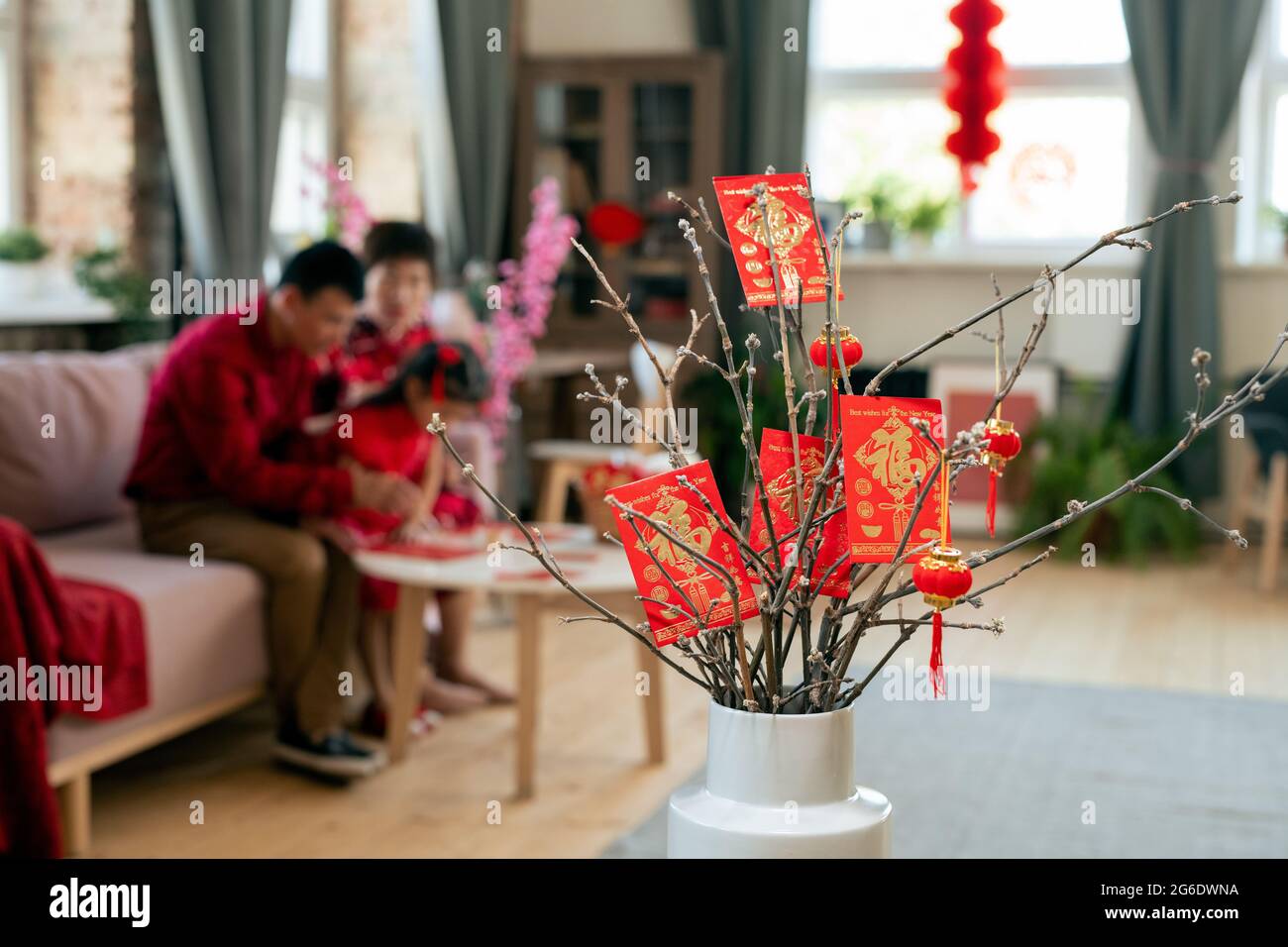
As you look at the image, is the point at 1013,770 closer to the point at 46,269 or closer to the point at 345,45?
the point at 46,269

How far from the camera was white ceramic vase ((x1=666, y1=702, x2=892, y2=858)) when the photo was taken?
31.8 inches

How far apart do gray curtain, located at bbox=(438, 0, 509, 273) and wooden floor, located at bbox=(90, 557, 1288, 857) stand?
252 centimetres

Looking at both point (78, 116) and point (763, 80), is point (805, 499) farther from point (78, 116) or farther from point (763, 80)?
point (763, 80)

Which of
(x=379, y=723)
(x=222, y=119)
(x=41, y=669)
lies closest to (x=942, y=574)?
(x=41, y=669)

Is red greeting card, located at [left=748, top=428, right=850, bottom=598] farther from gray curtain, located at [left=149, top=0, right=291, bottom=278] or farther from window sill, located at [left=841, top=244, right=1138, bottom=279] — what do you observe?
window sill, located at [left=841, top=244, right=1138, bottom=279]

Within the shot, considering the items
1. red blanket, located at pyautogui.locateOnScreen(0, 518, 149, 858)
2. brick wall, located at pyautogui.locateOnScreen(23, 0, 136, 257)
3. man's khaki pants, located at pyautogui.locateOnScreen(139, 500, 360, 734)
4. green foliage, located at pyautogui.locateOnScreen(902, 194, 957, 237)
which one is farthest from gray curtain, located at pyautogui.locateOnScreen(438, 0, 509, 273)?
red blanket, located at pyautogui.locateOnScreen(0, 518, 149, 858)

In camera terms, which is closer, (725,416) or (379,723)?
(379,723)

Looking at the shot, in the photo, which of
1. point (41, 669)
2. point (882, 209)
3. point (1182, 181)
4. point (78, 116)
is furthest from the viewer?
point (882, 209)

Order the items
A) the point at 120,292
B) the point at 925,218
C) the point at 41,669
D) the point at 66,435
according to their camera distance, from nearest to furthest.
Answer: the point at 41,669, the point at 66,435, the point at 120,292, the point at 925,218

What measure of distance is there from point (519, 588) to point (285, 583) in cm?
58

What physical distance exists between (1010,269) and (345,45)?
3.08m

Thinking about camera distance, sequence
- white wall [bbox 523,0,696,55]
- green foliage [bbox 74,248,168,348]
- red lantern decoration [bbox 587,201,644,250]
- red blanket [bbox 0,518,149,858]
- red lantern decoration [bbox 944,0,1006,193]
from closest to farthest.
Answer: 1. red blanket [bbox 0,518,149,858]
2. green foliage [bbox 74,248,168,348]
3. red lantern decoration [bbox 944,0,1006,193]
4. red lantern decoration [bbox 587,201,644,250]
5. white wall [bbox 523,0,696,55]

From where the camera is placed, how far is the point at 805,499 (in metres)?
0.87

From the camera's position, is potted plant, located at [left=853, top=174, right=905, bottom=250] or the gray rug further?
potted plant, located at [left=853, top=174, right=905, bottom=250]
